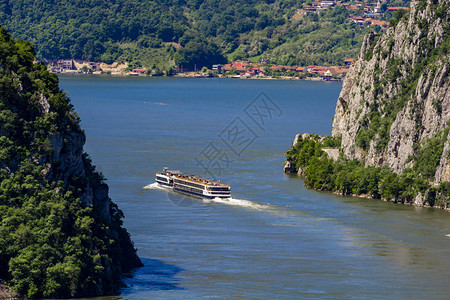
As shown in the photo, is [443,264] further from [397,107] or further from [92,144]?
[92,144]

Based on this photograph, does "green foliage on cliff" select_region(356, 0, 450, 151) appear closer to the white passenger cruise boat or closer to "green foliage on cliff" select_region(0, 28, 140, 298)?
the white passenger cruise boat

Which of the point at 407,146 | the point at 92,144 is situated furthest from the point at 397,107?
the point at 92,144

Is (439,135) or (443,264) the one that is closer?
(443,264)

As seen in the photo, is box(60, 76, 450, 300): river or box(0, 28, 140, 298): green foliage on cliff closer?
box(0, 28, 140, 298): green foliage on cliff

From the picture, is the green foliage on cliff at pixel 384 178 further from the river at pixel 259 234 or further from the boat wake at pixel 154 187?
the boat wake at pixel 154 187

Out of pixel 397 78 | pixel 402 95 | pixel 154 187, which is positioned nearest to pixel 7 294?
pixel 154 187

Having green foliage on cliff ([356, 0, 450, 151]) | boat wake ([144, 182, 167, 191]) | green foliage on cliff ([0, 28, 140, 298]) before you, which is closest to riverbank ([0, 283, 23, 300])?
green foliage on cliff ([0, 28, 140, 298])
